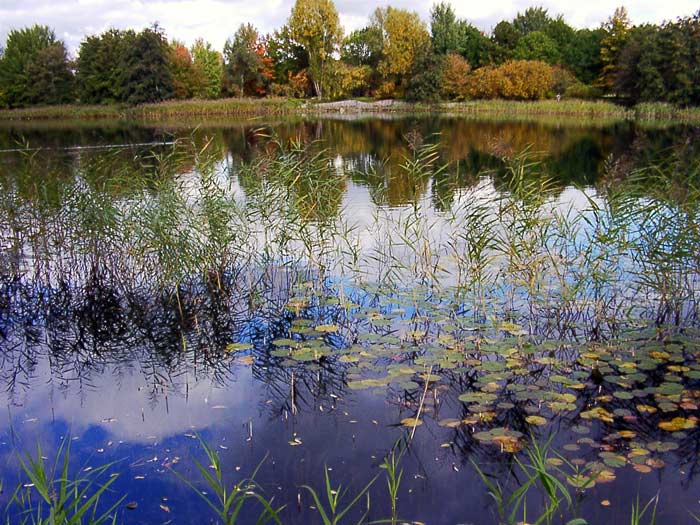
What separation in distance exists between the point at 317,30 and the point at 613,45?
21.6 meters

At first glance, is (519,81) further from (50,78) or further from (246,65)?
(50,78)

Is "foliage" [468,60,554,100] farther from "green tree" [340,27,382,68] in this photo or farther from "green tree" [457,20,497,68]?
"green tree" [340,27,382,68]

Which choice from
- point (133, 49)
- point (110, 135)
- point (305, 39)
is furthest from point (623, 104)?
point (133, 49)

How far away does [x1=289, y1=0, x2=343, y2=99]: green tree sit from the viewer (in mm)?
51188

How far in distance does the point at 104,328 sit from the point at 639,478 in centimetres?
505

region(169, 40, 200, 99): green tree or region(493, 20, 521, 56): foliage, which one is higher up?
region(493, 20, 521, 56): foliage

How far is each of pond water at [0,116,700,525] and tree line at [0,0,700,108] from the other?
39.5 metres

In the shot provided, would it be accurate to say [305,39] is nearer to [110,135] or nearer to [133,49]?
[133,49]

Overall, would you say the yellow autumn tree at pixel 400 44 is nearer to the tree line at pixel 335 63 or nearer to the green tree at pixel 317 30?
the tree line at pixel 335 63

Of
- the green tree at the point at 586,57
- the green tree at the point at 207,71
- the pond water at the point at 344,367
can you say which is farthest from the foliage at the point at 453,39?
the pond water at the point at 344,367

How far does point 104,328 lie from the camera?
667cm

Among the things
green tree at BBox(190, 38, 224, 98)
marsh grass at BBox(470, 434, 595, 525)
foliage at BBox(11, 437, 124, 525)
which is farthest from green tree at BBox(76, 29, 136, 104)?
marsh grass at BBox(470, 434, 595, 525)

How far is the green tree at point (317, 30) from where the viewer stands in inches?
2015

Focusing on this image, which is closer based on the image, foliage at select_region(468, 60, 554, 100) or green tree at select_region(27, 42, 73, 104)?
foliage at select_region(468, 60, 554, 100)
